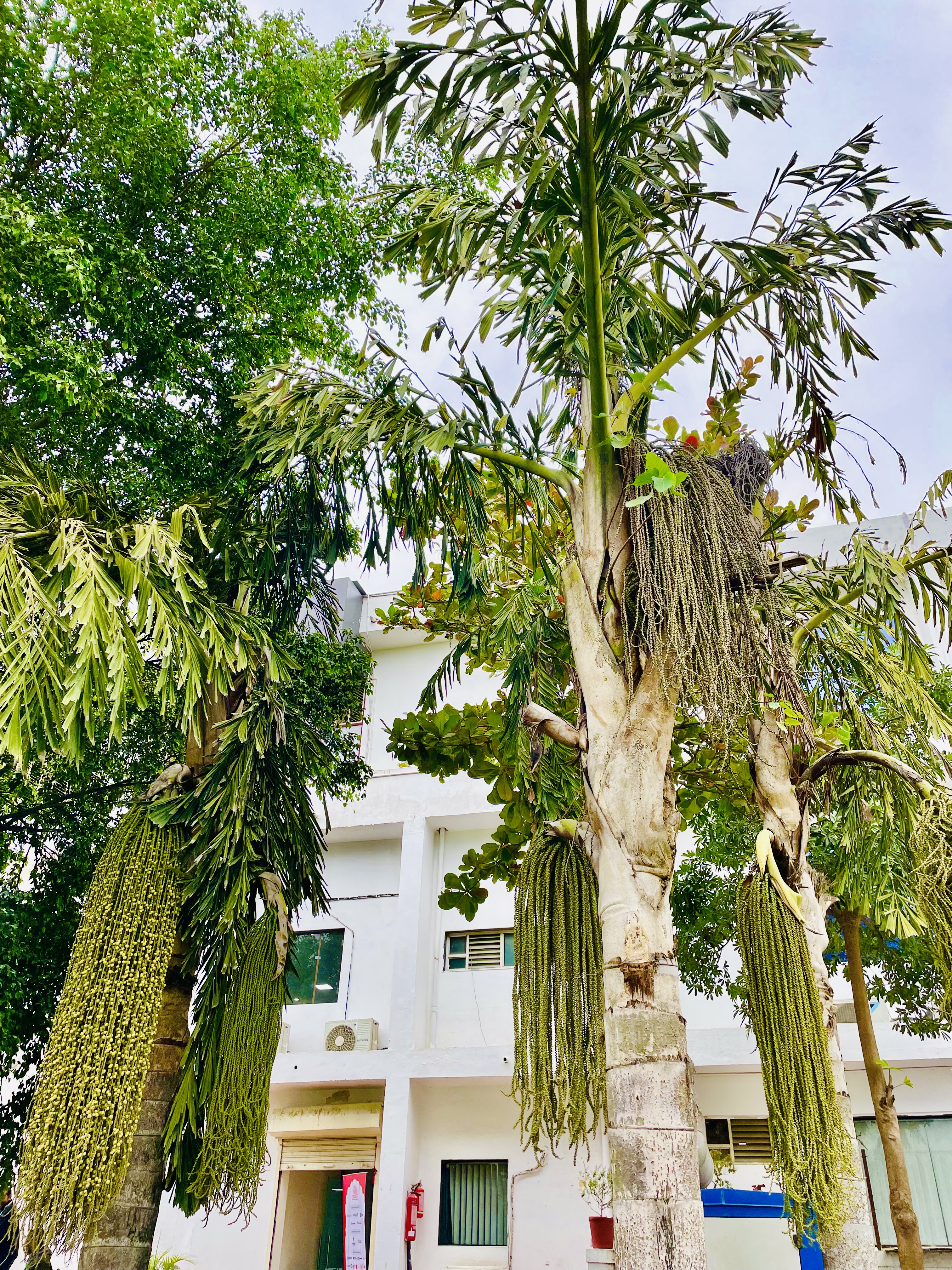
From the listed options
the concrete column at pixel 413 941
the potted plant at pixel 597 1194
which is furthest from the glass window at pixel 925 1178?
the concrete column at pixel 413 941

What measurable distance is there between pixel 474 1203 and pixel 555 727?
10423 millimetres

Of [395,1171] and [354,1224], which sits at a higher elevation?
[395,1171]

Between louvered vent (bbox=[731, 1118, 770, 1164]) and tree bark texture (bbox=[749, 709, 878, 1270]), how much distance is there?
24.9 ft

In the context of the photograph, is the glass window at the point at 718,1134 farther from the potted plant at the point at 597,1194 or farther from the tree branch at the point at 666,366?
the tree branch at the point at 666,366

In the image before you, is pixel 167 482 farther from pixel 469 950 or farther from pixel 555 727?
pixel 469 950

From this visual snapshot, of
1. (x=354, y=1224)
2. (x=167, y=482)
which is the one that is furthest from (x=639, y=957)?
(x=354, y=1224)

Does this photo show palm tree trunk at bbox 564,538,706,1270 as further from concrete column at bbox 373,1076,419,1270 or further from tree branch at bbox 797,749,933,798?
concrete column at bbox 373,1076,419,1270

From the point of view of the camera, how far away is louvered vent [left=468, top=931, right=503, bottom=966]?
42.9 feet

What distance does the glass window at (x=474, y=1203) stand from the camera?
11.7 metres

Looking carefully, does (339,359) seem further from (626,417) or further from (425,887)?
(425,887)

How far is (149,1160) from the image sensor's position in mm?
4680

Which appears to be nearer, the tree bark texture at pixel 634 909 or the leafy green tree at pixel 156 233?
the tree bark texture at pixel 634 909

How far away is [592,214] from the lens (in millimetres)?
3990

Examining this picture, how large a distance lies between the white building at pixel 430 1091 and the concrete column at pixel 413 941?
0.02 meters
